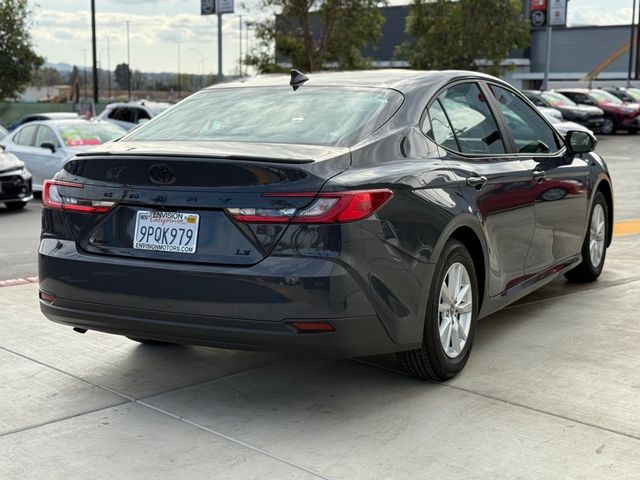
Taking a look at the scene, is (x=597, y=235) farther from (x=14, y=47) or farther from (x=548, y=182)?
(x=14, y=47)

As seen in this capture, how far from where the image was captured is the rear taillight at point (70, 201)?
4.29m

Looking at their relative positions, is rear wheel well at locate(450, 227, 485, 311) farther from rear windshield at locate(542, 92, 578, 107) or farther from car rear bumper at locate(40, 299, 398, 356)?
rear windshield at locate(542, 92, 578, 107)

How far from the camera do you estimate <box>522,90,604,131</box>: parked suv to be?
101 ft

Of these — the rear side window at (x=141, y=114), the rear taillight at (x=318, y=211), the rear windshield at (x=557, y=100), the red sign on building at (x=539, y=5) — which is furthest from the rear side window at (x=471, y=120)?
the red sign on building at (x=539, y=5)

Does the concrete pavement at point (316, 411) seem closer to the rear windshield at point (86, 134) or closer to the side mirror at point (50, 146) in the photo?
the side mirror at point (50, 146)

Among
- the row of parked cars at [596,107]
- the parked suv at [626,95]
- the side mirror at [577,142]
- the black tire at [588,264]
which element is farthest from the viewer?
the parked suv at [626,95]

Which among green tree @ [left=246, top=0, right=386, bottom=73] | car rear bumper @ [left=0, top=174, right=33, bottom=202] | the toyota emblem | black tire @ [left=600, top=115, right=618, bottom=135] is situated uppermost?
green tree @ [left=246, top=0, right=386, bottom=73]

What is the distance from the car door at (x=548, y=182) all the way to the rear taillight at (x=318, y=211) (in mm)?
2028

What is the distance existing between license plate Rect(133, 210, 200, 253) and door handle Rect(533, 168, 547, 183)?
251 centimetres

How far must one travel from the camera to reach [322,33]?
32.2m

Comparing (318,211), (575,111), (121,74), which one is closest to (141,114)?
(575,111)

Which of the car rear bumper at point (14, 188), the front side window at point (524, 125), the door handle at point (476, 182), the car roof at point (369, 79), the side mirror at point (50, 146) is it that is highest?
the car roof at point (369, 79)

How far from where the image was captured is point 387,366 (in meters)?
4.98

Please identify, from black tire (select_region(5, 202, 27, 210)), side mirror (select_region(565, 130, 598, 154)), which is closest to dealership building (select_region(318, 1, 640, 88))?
black tire (select_region(5, 202, 27, 210))
